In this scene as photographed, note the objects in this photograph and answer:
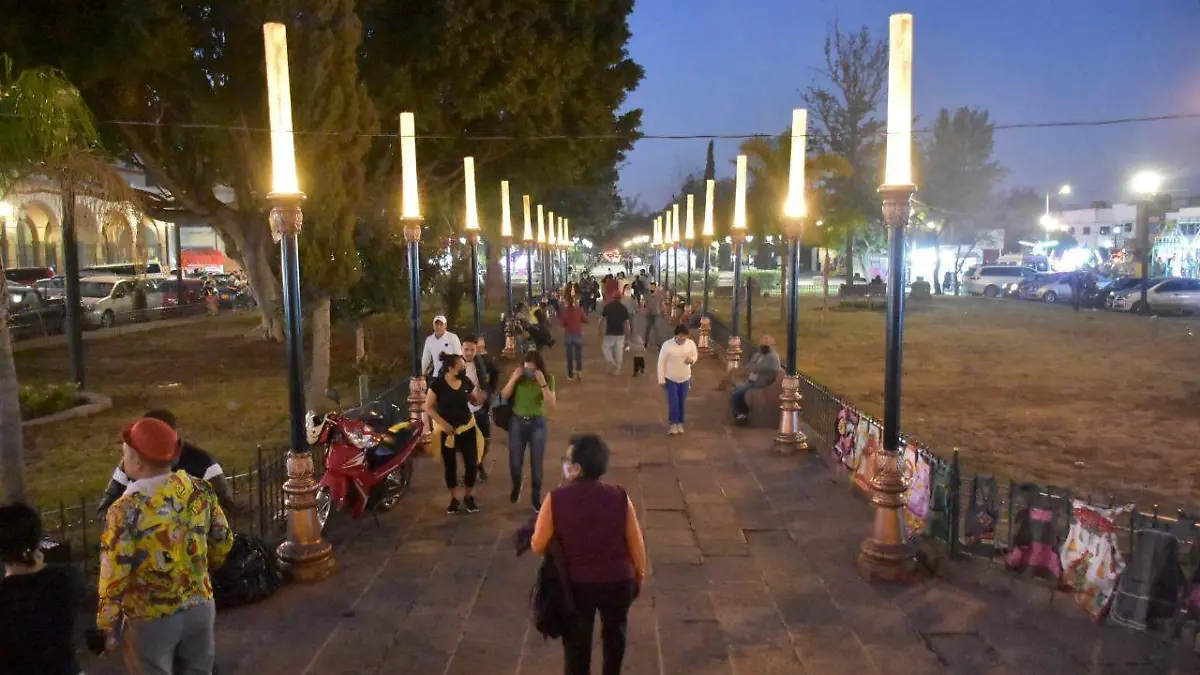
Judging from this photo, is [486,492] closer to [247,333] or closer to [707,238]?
[707,238]

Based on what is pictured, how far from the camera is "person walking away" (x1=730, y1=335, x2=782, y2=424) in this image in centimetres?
1257

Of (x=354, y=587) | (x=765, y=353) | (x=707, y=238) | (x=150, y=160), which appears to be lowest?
(x=354, y=587)

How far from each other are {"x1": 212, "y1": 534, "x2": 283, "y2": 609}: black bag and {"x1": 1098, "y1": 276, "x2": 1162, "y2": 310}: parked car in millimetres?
37345

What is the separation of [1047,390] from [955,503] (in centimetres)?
1150

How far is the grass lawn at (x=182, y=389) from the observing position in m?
11.5

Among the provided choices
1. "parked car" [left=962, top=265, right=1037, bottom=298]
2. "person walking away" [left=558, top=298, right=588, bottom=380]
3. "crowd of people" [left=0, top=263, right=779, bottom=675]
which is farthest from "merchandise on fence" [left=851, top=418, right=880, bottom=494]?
"parked car" [left=962, top=265, right=1037, bottom=298]

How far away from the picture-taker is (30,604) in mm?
3449

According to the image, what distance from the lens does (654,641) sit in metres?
5.80

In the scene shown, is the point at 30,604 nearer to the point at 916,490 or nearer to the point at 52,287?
the point at 916,490

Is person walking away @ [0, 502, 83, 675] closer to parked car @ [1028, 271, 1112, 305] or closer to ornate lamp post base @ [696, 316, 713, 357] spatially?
ornate lamp post base @ [696, 316, 713, 357]

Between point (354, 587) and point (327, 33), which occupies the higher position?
point (327, 33)

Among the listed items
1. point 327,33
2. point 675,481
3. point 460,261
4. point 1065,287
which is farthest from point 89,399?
point 1065,287

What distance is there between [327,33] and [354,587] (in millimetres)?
8128

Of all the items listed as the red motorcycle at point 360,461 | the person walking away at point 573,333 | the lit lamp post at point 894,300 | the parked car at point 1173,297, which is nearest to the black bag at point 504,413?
the red motorcycle at point 360,461
